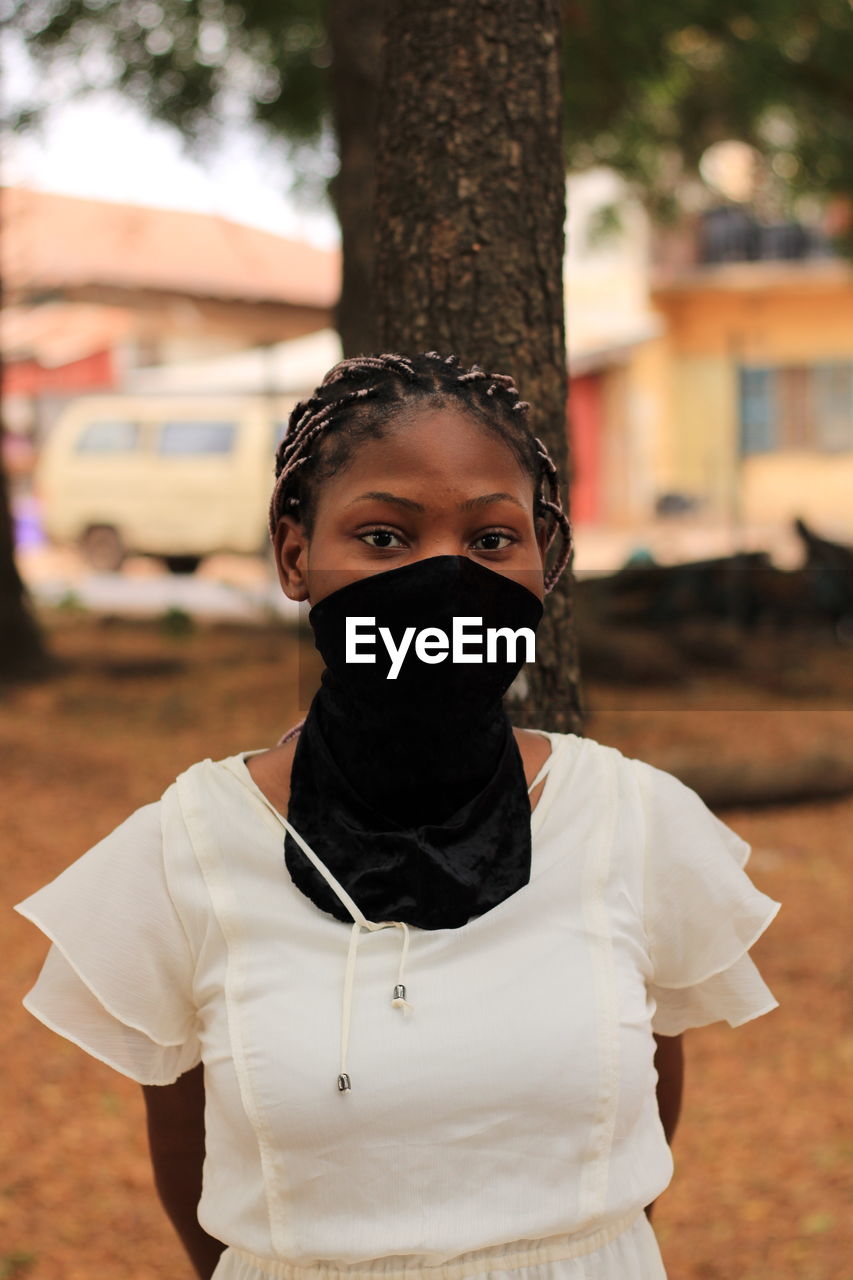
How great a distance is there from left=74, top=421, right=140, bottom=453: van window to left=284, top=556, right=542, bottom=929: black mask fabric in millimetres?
17540

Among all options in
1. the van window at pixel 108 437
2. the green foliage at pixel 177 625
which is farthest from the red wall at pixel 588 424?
the green foliage at pixel 177 625

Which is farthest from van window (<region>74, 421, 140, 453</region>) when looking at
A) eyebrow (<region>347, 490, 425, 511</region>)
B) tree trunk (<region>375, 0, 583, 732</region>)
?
eyebrow (<region>347, 490, 425, 511</region>)

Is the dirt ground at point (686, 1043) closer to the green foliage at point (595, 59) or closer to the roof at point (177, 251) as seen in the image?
the green foliage at point (595, 59)

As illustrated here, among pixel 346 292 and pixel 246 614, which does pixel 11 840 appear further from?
pixel 246 614

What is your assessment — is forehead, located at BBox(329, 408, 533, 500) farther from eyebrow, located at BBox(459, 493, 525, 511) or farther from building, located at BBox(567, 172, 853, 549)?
building, located at BBox(567, 172, 853, 549)

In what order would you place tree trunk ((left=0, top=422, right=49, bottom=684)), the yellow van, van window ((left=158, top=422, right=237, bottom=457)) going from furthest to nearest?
van window ((left=158, top=422, right=237, bottom=457)), the yellow van, tree trunk ((left=0, top=422, right=49, bottom=684))

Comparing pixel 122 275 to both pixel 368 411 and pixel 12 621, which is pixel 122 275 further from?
pixel 368 411

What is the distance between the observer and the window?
25797 mm

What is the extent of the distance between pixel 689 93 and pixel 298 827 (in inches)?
448

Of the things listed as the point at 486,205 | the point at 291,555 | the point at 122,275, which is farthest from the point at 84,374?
the point at 291,555

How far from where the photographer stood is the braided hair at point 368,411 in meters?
1.65

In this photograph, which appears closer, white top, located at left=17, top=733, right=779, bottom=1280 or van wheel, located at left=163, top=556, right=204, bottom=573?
white top, located at left=17, top=733, right=779, bottom=1280

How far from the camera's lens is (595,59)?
947cm

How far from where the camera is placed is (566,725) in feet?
9.07
